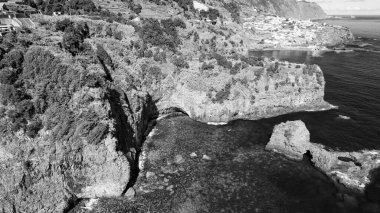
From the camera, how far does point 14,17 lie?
2435 inches

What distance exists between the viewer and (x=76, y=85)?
148 ft

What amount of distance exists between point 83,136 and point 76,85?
29.0ft

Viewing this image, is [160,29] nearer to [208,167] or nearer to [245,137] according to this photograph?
[245,137]

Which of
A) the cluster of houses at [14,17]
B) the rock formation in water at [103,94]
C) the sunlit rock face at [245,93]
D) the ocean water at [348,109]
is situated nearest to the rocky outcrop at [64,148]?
the rock formation in water at [103,94]

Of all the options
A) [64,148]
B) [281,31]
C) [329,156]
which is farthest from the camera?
[281,31]

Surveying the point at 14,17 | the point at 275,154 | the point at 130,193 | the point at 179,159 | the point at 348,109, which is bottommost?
the point at 130,193

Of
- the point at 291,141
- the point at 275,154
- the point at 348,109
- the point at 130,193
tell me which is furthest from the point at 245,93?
the point at 130,193

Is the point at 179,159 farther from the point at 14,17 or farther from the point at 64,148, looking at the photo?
the point at 14,17

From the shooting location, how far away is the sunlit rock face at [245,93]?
68.5 meters

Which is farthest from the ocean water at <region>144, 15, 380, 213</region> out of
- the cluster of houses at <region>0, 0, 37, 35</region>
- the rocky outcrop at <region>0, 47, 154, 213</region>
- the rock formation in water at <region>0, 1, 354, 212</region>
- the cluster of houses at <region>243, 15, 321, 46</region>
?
the cluster of houses at <region>243, 15, 321, 46</region>

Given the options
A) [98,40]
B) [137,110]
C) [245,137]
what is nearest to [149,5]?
[98,40]

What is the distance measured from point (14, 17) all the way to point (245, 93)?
57.2 meters

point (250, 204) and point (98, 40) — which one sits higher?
point (98, 40)

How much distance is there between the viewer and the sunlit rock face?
225ft
